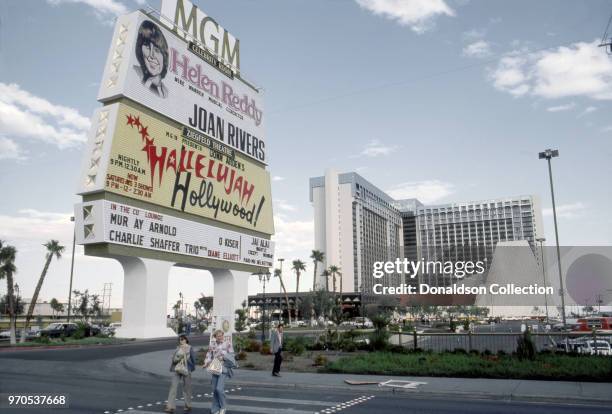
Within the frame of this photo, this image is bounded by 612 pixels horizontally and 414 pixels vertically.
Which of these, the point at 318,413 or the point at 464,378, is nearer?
the point at 318,413

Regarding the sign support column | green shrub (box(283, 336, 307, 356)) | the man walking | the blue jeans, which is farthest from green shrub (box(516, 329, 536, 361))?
Answer: the sign support column

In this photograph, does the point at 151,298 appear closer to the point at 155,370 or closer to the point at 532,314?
the point at 155,370

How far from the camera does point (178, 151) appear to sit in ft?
117

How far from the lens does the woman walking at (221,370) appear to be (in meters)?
11.1

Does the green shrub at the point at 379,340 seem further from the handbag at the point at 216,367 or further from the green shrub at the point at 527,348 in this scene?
the handbag at the point at 216,367

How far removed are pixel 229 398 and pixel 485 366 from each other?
940cm

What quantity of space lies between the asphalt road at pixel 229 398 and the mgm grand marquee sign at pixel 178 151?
1308cm

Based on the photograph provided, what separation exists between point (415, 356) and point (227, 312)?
2580 centimetres

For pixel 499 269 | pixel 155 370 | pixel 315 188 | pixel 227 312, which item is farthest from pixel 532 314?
pixel 155 370

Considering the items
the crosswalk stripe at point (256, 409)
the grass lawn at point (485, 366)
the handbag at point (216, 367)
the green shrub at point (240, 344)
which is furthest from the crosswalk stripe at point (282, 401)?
the green shrub at point (240, 344)

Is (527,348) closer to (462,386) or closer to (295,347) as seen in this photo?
(462,386)

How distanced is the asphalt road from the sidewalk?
42 centimetres

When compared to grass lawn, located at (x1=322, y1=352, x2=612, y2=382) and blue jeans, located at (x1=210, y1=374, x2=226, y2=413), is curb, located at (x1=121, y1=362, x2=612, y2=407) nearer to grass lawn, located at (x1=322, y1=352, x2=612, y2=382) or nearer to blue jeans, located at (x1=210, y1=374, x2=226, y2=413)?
grass lawn, located at (x1=322, y1=352, x2=612, y2=382)

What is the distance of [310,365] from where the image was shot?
2170 centimetres
